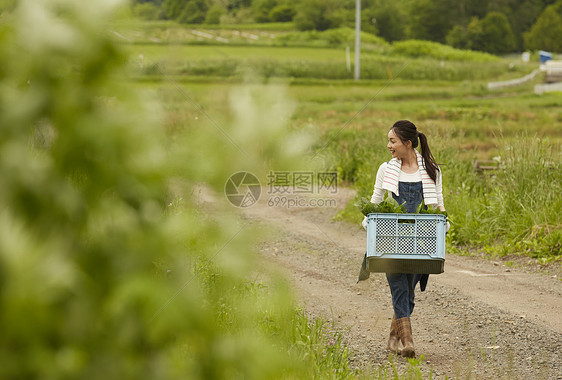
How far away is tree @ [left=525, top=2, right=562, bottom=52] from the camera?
63.5m

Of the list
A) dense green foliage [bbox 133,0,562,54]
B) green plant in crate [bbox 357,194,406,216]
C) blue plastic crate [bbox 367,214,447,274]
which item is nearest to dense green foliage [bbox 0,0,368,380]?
blue plastic crate [bbox 367,214,447,274]

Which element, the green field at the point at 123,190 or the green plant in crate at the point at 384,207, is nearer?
the green field at the point at 123,190

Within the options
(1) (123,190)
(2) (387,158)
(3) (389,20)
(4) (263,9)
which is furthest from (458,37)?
(1) (123,190)

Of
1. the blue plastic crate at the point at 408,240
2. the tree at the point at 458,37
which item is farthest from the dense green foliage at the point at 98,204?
the tree at the point at 458,37

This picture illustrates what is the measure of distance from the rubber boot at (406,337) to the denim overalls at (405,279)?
0.13ft

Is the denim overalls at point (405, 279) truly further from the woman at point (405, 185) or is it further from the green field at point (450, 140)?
the green field at point (450, 140)

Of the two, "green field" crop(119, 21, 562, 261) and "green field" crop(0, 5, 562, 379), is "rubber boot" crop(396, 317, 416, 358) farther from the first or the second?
"green field" crop(0, 5, 562, 379)

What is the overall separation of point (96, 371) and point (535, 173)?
816 centimetres

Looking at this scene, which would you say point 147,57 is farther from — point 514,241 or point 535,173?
point 535,173

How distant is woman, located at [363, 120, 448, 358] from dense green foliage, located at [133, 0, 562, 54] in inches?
2396

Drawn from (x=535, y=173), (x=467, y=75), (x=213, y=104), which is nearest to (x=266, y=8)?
(x=467, y=75)

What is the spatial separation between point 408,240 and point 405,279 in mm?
420

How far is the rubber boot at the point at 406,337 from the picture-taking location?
4371 mm

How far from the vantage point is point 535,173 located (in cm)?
827
